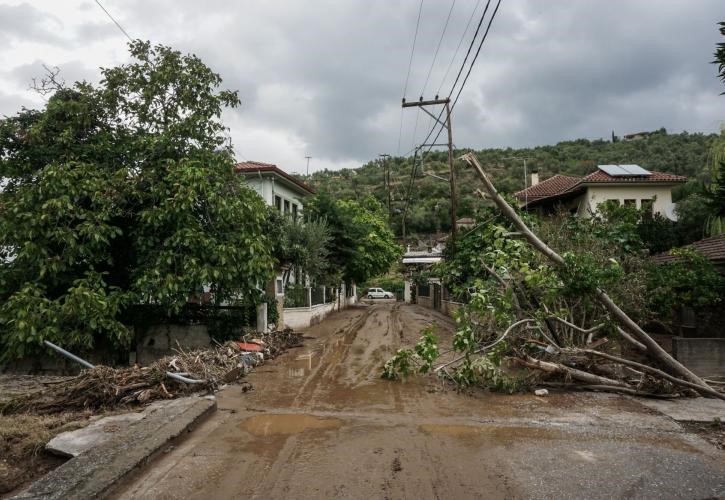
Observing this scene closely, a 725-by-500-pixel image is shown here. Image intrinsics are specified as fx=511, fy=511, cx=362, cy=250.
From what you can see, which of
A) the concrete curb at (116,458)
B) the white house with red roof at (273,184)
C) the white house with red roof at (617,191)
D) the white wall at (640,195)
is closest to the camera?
the concrete curb at (116,458)

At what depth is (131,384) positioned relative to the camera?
27.1 feet

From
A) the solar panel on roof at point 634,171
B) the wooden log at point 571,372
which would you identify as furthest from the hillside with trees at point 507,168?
the wooden log at point 571,372

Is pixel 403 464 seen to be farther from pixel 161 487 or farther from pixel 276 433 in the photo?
pixel 161 487

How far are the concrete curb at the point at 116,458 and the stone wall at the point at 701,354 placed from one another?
9.65m

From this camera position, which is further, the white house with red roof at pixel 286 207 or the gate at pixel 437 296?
the gate at pixel 437 296

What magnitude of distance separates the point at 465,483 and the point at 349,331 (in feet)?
49.2

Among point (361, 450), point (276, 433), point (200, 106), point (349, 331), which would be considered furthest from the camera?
point (349, 331)

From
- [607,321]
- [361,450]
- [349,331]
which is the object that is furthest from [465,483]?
[349,331]

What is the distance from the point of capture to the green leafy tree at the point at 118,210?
36.4 ft

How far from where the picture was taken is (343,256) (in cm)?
2825

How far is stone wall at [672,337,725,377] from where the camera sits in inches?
422

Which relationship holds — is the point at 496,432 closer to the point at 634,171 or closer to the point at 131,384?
the point at 131,384

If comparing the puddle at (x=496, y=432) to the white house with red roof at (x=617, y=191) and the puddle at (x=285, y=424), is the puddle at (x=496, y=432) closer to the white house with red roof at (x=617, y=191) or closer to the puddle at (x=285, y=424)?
the puddle at (x=285, y=424)

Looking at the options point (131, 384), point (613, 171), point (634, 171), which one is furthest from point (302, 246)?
point (634, 171)
